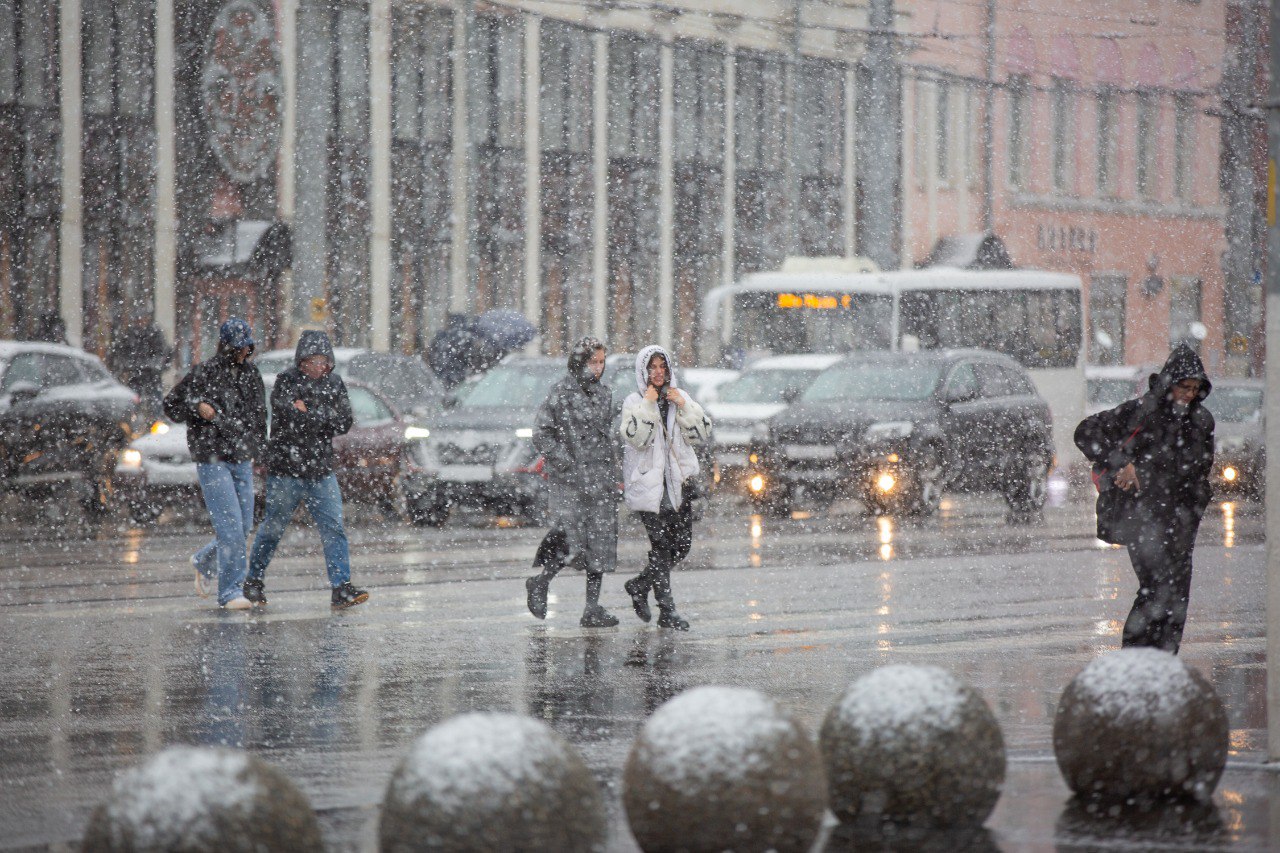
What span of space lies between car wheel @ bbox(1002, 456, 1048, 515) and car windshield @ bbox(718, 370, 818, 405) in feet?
9.75

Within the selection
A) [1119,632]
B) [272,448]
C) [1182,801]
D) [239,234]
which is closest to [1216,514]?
[1119,632]

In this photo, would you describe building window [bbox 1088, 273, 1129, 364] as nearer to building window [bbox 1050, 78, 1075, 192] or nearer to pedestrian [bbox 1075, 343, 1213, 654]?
building window [bbox 1050, 78, 1075, 192]

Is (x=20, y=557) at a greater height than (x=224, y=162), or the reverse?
(x=224, y=162)

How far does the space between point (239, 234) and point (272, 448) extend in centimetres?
2510

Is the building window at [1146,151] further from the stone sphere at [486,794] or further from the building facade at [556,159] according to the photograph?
the stone sphere at [486,794]

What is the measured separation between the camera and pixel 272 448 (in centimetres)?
1273

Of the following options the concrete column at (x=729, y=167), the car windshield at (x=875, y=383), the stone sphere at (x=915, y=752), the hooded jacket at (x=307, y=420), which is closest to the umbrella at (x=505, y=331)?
the car windshield at (x=875, y=383)

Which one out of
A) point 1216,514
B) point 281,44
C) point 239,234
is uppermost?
point 281,44

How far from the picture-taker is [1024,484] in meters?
22.1

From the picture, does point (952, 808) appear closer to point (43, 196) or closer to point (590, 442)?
point (590, 442)

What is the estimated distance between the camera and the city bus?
29.9 m

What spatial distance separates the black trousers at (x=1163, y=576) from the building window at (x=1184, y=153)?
5023 centimetres

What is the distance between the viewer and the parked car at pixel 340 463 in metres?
20.1

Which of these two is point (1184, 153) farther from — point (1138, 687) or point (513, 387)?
point (1138, 687)
